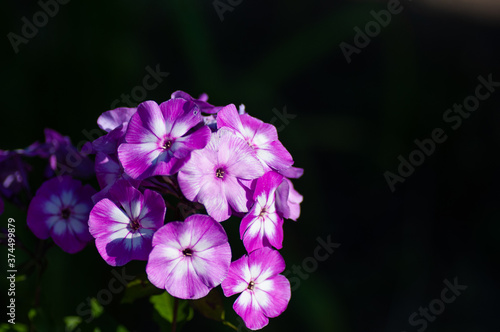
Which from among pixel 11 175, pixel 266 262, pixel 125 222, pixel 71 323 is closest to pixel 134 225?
pixel 125 222

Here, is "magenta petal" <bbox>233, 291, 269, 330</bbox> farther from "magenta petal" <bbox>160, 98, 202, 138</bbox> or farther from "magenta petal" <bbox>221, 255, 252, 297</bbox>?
"magenta petal" <bbox>160, 98, 202, 138</bbox>

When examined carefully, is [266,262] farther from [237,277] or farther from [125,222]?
[125,222]

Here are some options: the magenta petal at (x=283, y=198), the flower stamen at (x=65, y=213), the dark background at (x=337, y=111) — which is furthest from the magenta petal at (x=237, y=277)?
the dark background at (x=337, y=111)

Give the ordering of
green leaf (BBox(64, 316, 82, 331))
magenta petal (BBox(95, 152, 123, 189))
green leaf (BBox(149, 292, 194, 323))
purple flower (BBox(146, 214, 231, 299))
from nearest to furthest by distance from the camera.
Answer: purple flower (BBox(146, 214, 231, 299)) < magenta petal (BBox(95, 152, 123, 189)) < green leaf (BBox(149, 292, 194, 323)) < green leaf (BBox(64, 316, 82, 331))

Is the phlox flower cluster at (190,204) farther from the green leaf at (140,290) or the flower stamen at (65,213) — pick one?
the green leaf at (140,290)

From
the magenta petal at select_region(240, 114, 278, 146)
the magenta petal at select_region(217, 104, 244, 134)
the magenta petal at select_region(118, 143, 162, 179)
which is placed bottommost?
the magenta petal at select_region(240, 114, 278, 146)

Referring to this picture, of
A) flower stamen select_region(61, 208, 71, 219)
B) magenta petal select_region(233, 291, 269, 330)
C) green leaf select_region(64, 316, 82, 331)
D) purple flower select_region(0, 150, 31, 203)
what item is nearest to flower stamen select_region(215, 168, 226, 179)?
magenta petal select_region(233, 291, 269, 330)
